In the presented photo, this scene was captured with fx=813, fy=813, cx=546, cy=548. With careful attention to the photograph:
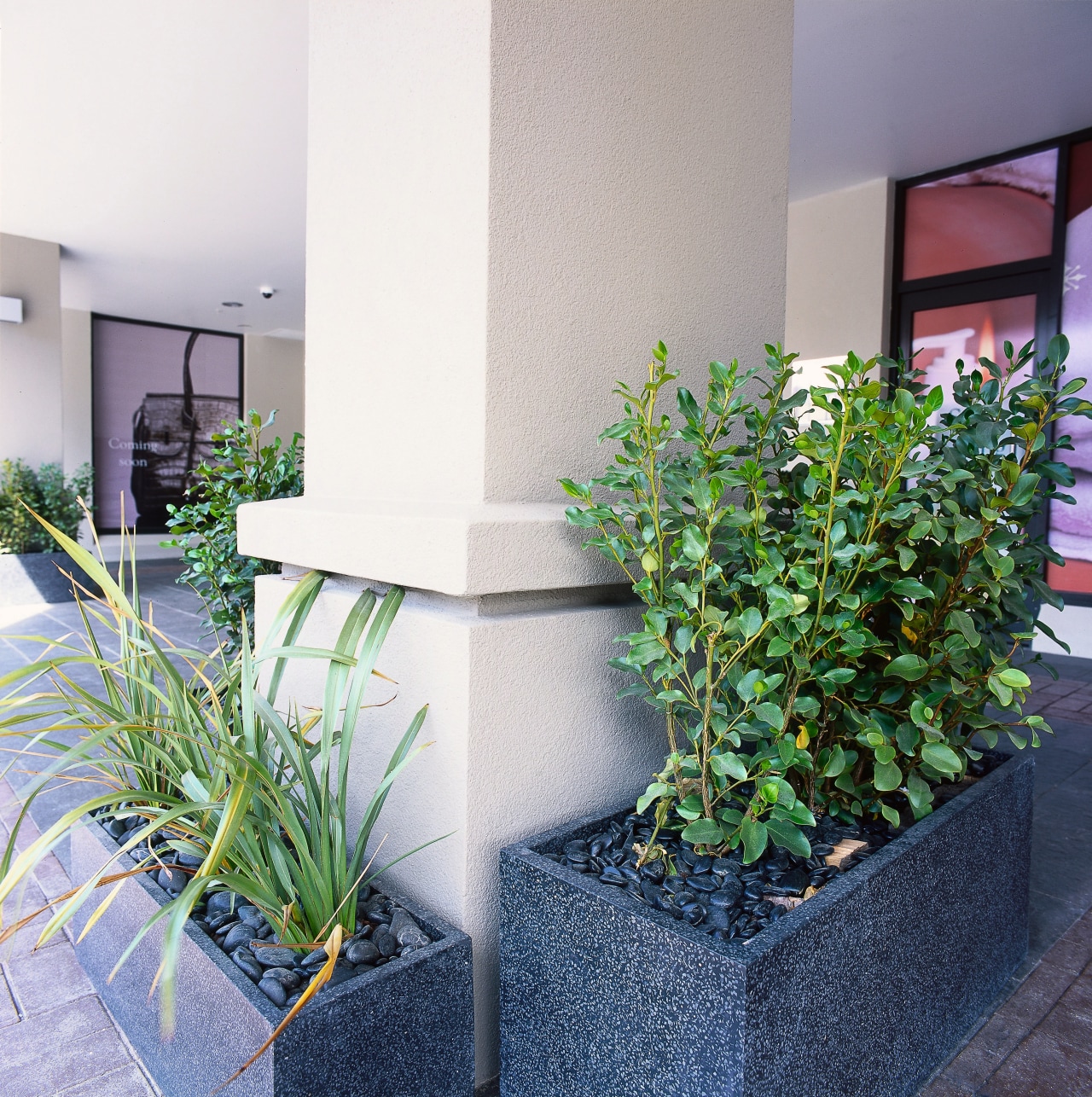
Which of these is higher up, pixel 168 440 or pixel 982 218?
pixel 982 218

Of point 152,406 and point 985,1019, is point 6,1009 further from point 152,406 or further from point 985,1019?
point 152,406

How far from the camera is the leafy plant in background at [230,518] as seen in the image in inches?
94.5

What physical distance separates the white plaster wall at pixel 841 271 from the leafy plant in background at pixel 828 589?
4748 mm

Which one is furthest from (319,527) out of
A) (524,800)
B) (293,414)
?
(293,414)

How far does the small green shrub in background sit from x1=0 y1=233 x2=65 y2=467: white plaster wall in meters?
0.24

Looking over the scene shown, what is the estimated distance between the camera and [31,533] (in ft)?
23.7

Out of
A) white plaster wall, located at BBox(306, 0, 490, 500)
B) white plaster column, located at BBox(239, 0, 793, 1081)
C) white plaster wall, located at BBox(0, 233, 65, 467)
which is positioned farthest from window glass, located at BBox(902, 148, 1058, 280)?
white plaster wall, located at BBox(0, 233, 65, 467)

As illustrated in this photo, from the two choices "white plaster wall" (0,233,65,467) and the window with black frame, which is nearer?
the window with black frame

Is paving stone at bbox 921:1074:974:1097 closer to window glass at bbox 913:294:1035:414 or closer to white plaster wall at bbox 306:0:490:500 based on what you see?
white plaster wall at bbox 306:0:490:500

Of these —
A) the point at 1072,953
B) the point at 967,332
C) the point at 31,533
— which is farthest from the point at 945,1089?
the point at 31,533

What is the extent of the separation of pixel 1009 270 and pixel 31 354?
26.3 feet

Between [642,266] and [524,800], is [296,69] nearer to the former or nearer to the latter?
[642,266]

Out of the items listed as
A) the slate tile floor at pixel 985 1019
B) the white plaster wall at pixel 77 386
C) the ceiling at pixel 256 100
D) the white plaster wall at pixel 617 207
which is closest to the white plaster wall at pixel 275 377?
the white plaster wall at pixel 77 386

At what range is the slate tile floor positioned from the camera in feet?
4.45
